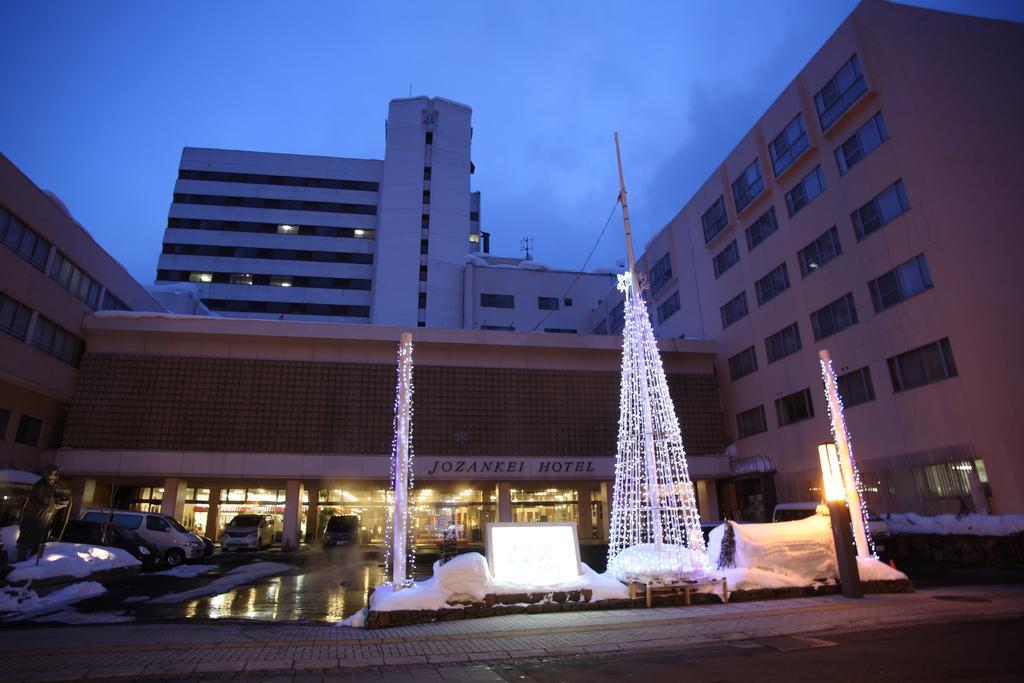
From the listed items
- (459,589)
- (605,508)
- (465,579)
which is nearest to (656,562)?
(465,579)

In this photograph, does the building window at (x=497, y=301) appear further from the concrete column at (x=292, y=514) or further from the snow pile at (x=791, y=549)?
the snow pile at (x=791, y=549)

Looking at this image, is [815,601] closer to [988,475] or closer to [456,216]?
[988,475]

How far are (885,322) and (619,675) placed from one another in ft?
70.6

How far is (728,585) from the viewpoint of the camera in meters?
10.4

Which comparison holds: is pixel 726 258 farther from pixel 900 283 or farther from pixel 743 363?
pixel 900 283

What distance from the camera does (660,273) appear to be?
41.1 meters

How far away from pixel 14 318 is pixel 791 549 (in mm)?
28128

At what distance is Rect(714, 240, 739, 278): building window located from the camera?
1292 inches

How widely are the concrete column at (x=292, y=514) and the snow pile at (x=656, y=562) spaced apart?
831 inches

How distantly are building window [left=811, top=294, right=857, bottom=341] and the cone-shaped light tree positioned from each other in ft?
52.7

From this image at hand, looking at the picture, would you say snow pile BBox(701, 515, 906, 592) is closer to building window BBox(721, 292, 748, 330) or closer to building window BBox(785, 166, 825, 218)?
building window BBox(785, 166, 825, 218)

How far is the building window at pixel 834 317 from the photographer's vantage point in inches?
951

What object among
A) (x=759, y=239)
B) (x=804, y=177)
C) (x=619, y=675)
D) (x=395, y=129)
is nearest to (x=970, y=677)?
(x=619, y=675)

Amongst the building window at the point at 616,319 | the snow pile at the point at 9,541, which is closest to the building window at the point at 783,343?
the building window at the point at 616,319
